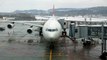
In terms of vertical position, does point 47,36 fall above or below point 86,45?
above

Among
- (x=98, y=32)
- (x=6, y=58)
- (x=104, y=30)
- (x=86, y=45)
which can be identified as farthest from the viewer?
(x=86, y=45)

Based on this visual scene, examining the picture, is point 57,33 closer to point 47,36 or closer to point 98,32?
point 47,36

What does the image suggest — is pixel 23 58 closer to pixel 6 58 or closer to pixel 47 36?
pixel 6 58

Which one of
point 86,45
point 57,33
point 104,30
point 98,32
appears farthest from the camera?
point 86,45

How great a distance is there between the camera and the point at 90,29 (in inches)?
1261

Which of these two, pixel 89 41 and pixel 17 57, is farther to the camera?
pixel 89 41

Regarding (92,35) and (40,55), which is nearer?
(40,55)

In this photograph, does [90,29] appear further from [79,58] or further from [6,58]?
[6,58]

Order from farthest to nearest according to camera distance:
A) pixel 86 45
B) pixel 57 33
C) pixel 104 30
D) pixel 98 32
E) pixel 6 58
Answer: pixel 86 45 → pixel 57 33 → pixel 98 32 → pixel 104 30 → pixel 6 58

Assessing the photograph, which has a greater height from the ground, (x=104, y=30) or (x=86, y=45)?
(x=104, y=30)

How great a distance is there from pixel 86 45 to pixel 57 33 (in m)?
7.21

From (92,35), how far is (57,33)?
493cm

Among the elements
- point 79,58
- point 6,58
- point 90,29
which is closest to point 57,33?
point 90,29

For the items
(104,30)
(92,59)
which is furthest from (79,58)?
(104,30)
